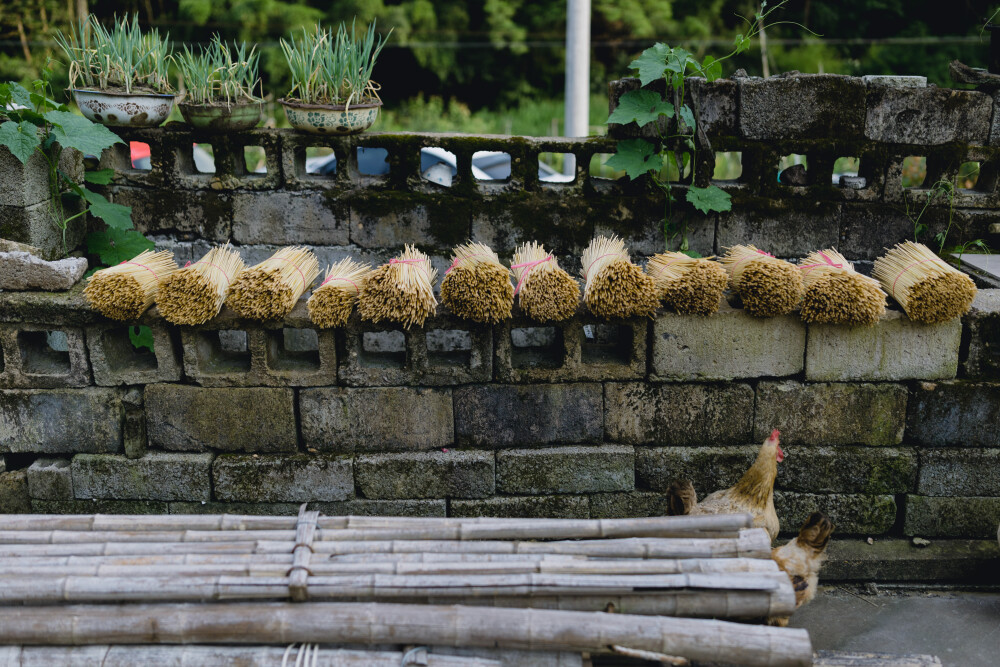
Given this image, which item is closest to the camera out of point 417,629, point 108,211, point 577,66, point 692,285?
point 417,629

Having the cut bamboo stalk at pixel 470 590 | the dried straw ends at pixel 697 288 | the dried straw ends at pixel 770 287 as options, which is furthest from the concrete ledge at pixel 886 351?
the cut bamboo stalk at pixel 470 590

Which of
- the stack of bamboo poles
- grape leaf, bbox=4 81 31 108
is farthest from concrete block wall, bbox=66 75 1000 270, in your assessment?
the stack of bamboo poles

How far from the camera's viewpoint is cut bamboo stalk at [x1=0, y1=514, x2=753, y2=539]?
12.2 ft

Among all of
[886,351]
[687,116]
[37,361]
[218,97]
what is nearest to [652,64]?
[687,116]

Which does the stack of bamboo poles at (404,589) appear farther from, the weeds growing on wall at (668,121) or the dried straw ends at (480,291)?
the weeds growing on wall at (668,121)

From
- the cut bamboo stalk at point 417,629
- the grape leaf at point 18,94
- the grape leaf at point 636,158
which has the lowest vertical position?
the cut bamboo stalk at point 417,629

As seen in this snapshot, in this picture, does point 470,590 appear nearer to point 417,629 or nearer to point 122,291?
point 417,629

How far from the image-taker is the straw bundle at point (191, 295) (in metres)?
4.51

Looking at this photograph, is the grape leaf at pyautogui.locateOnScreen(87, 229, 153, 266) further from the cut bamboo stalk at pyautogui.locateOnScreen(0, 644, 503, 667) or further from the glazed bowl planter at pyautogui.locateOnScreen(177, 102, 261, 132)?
the cut bamboo stalk at pyautogui.locateOnScreen(0, 644, 503, 667)

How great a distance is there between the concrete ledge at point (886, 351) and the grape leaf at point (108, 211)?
3846mm

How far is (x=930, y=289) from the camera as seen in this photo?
4613mm

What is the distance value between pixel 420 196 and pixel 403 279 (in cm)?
126

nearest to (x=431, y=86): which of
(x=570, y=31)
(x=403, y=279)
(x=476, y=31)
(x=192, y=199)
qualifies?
(x=476, y=31)

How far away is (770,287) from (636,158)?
4.18ft
